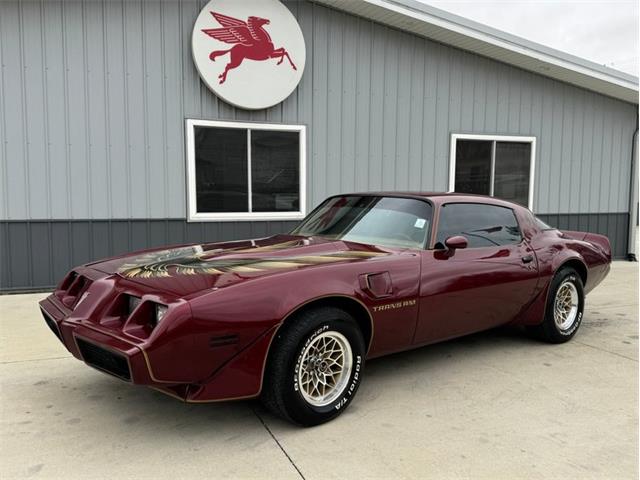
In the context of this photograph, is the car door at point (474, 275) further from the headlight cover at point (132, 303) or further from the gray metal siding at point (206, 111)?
the gray metal siding at point (206, 111)

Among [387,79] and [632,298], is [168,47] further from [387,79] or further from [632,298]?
[632,298]

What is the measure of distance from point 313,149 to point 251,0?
242 centimetres

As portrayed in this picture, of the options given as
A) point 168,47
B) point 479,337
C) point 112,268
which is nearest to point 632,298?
point 479,337

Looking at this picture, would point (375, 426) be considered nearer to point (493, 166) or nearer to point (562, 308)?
point (562, 308)

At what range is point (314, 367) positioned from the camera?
3.15 meters

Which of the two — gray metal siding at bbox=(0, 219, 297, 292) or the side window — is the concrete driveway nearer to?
the side window

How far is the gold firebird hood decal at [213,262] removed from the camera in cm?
315

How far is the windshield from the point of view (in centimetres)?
402

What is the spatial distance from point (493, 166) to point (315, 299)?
26.0ft

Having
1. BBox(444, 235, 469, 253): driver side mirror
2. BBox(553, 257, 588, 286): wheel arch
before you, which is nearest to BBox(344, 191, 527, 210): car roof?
BBox(444, 235, 469, 253): driver side mirror

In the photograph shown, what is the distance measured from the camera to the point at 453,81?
935 cm

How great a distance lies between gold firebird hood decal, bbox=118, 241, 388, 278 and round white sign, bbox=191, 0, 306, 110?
4.50 metres

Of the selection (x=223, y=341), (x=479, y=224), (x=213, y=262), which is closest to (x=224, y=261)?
(x=213, y=262)

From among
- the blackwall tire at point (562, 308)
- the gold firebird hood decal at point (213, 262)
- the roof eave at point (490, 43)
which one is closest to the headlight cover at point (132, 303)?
the gold firebird hood decal at point (213, 262)
